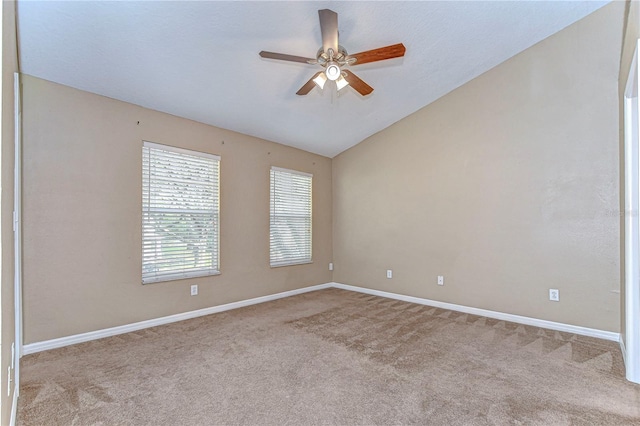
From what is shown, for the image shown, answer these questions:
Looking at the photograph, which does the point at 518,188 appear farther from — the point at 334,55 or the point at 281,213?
the point at 281,213

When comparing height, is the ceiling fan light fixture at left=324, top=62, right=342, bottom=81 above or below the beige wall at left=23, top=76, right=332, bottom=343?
above

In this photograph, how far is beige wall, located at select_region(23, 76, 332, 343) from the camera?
2830mm

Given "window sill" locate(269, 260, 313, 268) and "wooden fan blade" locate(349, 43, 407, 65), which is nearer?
"wooden fan blade" locate(349, 43, 407, 65)

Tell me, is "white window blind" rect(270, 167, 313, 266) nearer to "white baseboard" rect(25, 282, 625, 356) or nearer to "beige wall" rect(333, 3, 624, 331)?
"white baseboard" rect(25, 282, 625, 356)

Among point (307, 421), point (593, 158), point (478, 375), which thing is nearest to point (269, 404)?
point (307, 421)

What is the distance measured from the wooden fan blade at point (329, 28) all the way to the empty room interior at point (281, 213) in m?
0.02

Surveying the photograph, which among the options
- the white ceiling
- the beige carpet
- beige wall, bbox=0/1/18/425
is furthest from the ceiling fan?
the beige carpet

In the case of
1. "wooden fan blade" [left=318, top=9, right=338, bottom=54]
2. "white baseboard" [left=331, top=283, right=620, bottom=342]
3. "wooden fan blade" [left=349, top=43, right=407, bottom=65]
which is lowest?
"white baseboard" [left=331, top=283, right=620, bottom=342]

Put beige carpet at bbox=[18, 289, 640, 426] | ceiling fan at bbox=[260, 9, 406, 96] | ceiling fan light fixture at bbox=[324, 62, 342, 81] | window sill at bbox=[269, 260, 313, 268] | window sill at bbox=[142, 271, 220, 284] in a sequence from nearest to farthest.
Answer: beige carpet at bbox=[18, 289, 640, 426] → ceiling fan at bbox=[260, 9, 406, 96] → ceiling fan light fixture at bbox=[324, 62, 342, 81] → window sill at bbox=[142, 271, 220, 284] → window sill at bbox=[269, 260, 313, 268]

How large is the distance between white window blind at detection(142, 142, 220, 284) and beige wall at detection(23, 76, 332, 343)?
95mm

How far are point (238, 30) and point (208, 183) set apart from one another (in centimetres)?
197

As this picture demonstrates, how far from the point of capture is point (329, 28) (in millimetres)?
2283

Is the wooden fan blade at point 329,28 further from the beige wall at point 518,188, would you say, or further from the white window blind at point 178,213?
the beige wall at point 518,188

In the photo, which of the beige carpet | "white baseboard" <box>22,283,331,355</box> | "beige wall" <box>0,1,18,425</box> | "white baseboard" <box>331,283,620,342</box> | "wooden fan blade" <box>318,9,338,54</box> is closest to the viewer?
"beige wall" <box>0,1,18,425</box>
